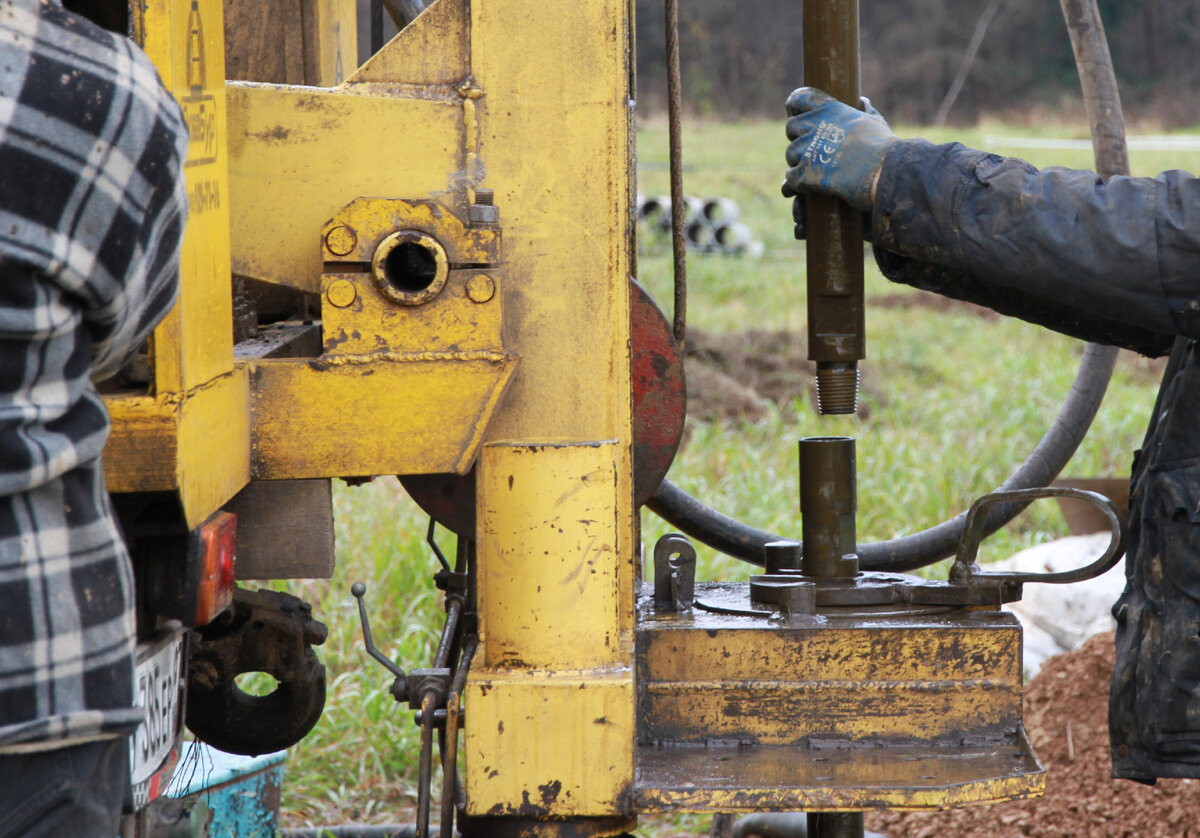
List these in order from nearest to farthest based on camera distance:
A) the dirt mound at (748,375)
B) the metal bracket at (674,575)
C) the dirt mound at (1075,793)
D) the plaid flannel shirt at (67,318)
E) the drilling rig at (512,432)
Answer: the plaid flannel shirt at (67,318) → the drilling rig at (512,432) → the metal bracket at (674,575) → the dirt mound at (1075,793) → the dirt mound at (748,375)

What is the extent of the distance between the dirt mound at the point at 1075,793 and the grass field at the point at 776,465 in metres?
1.19

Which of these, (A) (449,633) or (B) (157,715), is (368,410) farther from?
(A) (449,633)

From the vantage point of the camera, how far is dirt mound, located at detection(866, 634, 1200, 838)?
271 cm

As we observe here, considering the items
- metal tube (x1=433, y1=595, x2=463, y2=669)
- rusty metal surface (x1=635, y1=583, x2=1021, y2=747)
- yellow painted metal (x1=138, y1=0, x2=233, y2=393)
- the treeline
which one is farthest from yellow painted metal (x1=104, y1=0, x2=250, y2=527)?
the treeline

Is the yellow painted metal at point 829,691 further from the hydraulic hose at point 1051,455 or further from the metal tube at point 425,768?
the hydraulic hose at point 1051,455

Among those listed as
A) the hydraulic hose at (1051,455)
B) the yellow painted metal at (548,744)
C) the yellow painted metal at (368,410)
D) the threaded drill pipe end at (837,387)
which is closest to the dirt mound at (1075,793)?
the hydraulic hose at (1051,455)

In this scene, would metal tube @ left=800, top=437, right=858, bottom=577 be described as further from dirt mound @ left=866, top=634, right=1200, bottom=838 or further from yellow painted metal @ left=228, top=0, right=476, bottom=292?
dirt mound @ left=866, top=634, right=1200, bottom=838

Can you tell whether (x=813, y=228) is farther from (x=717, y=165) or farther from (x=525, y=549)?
(x=717, y=165)

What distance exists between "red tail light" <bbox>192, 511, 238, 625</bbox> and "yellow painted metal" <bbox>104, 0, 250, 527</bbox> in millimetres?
32

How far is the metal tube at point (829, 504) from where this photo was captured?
6.06ft

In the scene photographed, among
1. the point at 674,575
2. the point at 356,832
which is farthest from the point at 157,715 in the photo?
the point at 356,832

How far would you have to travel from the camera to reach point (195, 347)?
48.0 inches

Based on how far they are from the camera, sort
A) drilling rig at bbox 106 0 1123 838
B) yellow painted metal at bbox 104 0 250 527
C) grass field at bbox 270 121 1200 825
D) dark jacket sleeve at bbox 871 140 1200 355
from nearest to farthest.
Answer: yellow painted metal at bbox 104 0 250 527
drilling rig at bbox 106 0 1123 838
dark jacket sleeve at bbox 871 140 1200 355
grass field at bbox 270 121 1200 825

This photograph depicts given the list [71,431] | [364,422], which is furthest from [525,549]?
[71,431]
